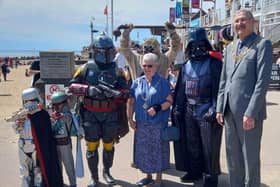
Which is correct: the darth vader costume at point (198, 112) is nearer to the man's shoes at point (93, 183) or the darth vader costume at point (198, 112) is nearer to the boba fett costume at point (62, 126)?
the man's shoes at point (93, 183)


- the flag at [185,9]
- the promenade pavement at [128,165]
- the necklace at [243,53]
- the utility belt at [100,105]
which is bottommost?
the promenade pavement at [128,165]

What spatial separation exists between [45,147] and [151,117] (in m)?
1.20

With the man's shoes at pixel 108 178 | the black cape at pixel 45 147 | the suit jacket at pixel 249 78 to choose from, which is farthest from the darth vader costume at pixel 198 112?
the black cape at pixel 45 147

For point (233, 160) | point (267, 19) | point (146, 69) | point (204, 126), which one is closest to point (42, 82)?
point (146, 69)

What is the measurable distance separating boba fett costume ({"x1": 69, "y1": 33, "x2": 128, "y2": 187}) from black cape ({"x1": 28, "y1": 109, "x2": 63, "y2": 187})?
22.8 inches

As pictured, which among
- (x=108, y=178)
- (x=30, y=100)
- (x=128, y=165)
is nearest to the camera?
(x=30, y=100)

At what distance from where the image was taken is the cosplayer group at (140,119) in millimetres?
3662

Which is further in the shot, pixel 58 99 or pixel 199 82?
pixel 199 82

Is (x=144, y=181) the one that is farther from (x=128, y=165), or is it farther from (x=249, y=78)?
(x=249, y=78)

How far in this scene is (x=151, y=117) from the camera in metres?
4.11

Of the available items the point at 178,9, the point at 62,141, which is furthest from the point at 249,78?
the point at 178,9

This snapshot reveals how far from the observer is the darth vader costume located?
4.02 m

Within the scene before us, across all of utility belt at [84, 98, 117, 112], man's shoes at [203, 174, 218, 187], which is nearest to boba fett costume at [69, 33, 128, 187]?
utility belt at [84, 98, 117, 112]

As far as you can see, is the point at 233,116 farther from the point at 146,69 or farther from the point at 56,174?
the point at 56,174
